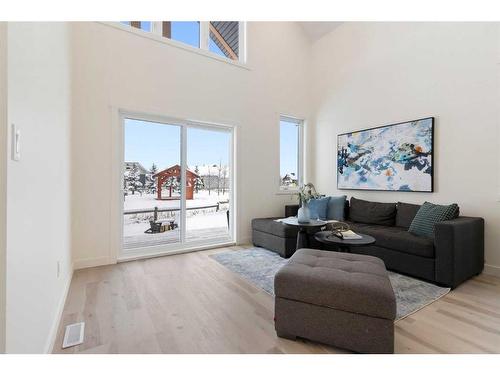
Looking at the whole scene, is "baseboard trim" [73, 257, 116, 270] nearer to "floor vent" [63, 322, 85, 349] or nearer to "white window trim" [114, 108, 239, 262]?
"white window trim" [114, 108, 239, 262]

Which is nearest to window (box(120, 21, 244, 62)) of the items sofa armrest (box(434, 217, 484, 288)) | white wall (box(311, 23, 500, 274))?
white wall (box(311, 23, 500, 274))

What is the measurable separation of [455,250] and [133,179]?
148 inches

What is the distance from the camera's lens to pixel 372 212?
3.59 metres

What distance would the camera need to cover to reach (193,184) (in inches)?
152

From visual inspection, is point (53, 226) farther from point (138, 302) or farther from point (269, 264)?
point (269, 264)

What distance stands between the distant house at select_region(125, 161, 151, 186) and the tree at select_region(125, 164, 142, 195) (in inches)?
0.7

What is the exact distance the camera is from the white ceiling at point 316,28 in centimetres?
451

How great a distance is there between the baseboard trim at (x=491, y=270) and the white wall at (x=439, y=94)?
0.01 meters

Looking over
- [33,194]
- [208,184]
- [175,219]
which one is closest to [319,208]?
[208,184]

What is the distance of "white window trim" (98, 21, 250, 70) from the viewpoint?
3.31m

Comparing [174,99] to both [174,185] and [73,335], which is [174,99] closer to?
[174,185]

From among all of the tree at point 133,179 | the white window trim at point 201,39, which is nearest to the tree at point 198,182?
the tree at point 133,179

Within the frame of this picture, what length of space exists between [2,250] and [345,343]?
1.69 metres
